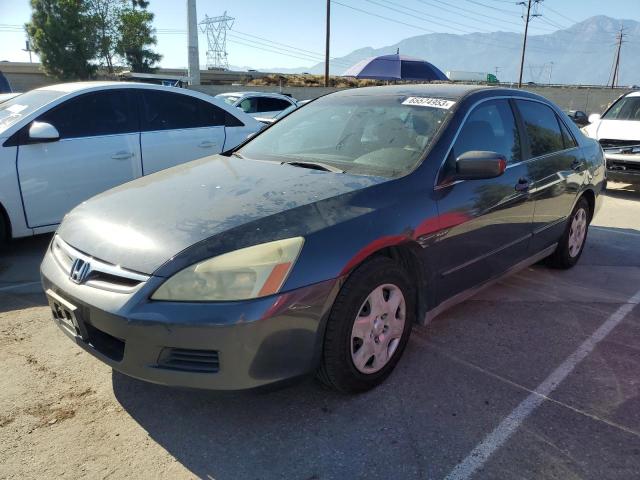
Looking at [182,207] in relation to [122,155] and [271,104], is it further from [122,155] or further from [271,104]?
[271,104]

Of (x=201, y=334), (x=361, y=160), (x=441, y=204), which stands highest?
(x=361, y=160)

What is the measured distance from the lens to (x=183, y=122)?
5.79 metres

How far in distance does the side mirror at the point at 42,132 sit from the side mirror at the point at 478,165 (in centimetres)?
361

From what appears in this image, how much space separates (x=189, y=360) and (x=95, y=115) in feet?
12.5

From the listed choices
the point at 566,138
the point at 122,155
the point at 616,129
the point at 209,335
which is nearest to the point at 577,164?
the point at 566,138

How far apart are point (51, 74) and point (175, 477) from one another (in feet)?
140

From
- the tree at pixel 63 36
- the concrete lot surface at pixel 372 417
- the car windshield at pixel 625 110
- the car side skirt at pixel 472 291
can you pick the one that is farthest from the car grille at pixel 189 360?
the tree at pixel 63 36

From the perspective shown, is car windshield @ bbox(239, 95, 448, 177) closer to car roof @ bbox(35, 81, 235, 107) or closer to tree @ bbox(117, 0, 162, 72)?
car roof @ bbox(35, 81, 235, 107)

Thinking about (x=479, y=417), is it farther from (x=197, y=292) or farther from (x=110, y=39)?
(x=110, y=39)

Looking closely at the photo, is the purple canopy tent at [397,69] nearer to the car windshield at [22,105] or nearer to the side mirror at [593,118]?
the side mirror at [593,118]

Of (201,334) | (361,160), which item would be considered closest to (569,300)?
(361,160)

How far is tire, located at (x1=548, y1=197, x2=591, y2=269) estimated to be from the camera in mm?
4602

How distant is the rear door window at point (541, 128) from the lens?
3941 mm

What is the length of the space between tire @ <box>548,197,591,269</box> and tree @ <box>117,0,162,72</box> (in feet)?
131
